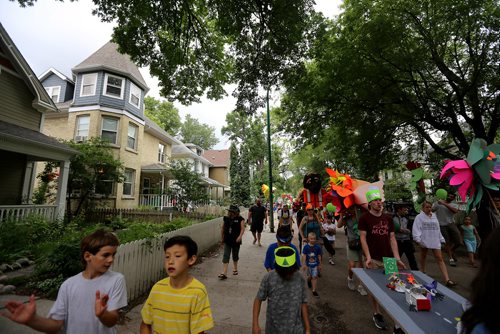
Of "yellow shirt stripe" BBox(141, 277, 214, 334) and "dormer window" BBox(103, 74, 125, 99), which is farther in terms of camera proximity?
"dormer window" BBox(103, 74, 125, 99)

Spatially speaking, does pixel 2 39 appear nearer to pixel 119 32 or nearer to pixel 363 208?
pixel 119 32

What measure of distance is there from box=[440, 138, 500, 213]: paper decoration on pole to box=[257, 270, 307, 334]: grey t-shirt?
2.38 metres

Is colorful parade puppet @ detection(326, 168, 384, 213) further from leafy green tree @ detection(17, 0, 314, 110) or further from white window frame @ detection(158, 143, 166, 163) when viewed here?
white window frame @ detection(158, 143, 166, 163)

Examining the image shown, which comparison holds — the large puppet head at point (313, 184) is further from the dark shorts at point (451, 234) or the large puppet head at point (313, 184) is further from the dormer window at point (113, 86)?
the dormer window at point (113, 86)

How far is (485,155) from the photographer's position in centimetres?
282

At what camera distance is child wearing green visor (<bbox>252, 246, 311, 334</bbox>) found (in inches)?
95.2

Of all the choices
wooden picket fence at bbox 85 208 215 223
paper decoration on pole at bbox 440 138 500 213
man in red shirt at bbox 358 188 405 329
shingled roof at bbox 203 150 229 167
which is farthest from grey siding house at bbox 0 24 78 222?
shingled roof at bbox 203 150 229 167

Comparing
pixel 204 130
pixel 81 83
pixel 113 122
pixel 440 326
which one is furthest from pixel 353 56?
pixel 204 130

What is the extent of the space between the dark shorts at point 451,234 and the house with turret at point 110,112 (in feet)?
44.6

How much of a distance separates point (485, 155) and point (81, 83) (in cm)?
1903

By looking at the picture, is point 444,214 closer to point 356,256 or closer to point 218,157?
point 356,256

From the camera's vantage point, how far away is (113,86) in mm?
15430

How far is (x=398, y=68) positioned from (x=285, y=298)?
8.75 m

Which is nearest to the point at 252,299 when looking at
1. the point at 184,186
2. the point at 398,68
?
the point at 398,68
